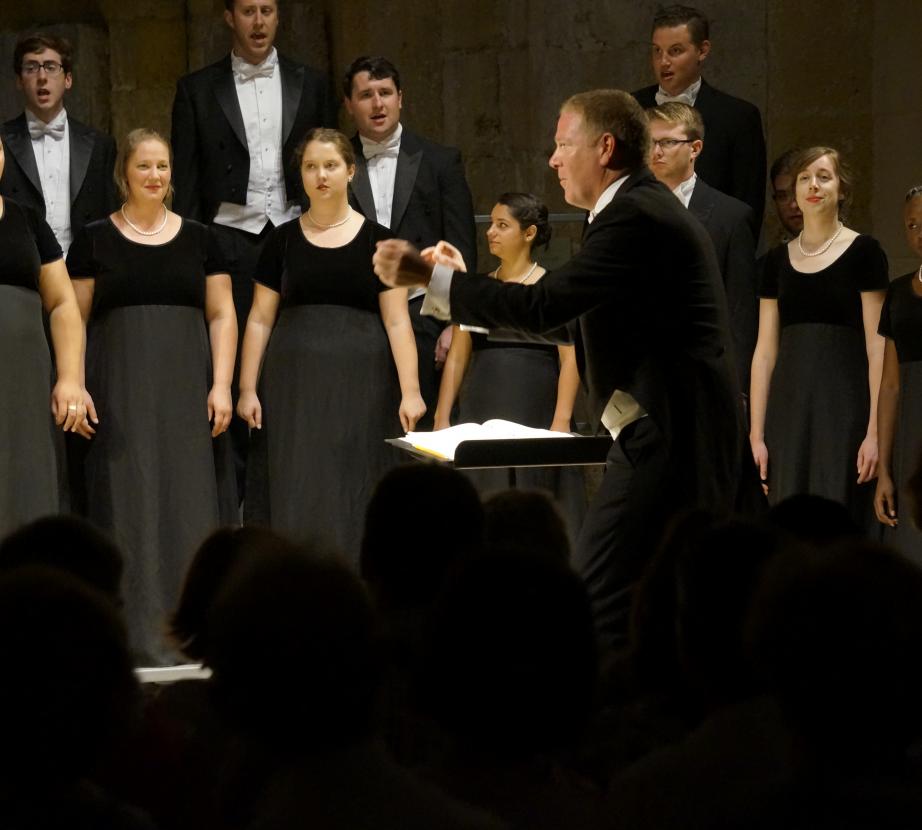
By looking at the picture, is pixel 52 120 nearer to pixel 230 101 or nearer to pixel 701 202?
pixel 230 101

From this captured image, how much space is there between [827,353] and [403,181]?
74.8 inches

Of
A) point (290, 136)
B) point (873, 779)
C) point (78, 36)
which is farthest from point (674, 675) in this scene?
point (78, 36)

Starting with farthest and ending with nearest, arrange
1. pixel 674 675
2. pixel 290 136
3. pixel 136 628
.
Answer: pixel 290 136 → pixel 136 628 → pixel 674 675

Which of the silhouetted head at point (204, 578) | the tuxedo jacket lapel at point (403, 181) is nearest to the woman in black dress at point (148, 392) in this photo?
the tuxedo jacket lapel at point (403, 181)

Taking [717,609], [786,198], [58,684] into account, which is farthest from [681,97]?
[58,684]

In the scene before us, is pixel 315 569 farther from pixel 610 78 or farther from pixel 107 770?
pixel 610 78

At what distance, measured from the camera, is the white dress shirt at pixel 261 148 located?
21.2 ft

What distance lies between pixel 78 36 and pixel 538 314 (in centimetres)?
565

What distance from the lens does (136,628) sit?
218 inches

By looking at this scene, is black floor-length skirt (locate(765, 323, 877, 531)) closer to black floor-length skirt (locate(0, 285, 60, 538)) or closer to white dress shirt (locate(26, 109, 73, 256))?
black floor-length skirt (locate(0, 285, 60, 538))

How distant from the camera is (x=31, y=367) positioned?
531 cm

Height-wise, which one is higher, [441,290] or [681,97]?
[681,97]

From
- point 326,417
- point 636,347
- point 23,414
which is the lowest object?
point 326,417

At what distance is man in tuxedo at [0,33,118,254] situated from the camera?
634 centimetres
